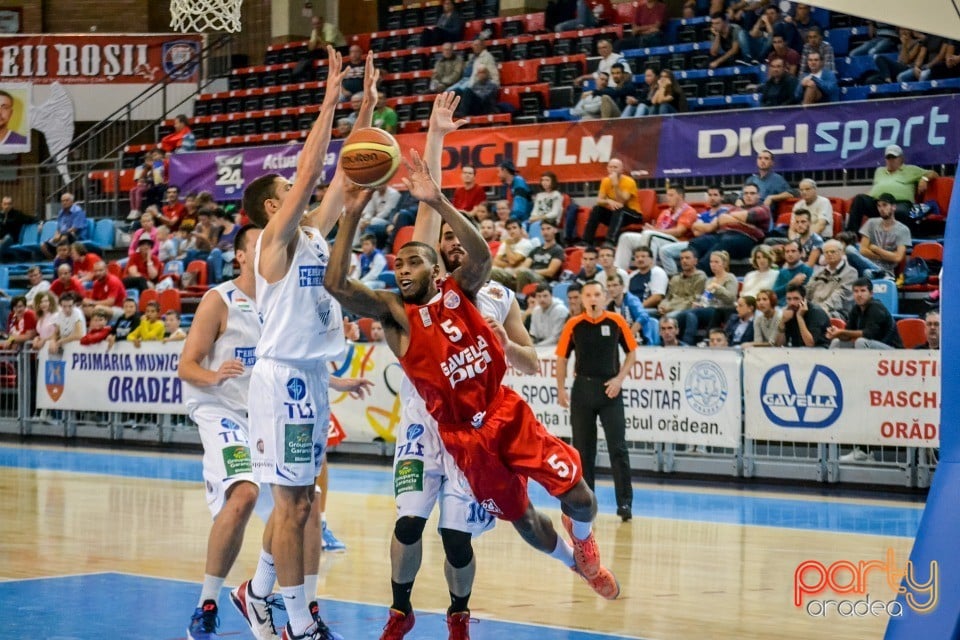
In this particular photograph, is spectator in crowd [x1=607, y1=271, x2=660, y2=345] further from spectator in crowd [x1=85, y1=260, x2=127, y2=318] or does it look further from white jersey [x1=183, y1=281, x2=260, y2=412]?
spectator in crowd [x1=85, y1=260, x2=127, y2=318]

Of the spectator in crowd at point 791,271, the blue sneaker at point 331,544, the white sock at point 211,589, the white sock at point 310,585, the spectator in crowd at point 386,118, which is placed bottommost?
the blue sneaker at point 331,544

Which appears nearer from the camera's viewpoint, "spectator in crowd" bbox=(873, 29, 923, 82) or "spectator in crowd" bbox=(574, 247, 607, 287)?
"spectator in crowd" bbox=(574, 247, 607, 287)

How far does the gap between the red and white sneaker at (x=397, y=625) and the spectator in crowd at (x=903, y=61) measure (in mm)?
12718

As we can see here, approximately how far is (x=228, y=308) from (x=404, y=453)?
135 cm

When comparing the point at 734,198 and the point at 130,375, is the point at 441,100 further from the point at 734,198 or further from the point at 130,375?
the point at 130,375

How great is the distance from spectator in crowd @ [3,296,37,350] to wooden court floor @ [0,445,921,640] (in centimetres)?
629

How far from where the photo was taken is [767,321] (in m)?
14.3

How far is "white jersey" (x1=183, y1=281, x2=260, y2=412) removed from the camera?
736cm

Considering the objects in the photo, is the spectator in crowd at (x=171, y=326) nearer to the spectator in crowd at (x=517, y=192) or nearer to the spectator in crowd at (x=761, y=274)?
the spectator in crowd at (x=517, y=192)

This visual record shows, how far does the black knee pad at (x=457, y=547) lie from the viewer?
6.57m

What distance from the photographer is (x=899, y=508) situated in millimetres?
12344

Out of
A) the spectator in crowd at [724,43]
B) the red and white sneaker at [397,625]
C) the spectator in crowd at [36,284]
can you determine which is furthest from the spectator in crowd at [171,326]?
the red and white sneaker at [397,625]

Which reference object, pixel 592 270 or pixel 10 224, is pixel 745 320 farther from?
pixel 10 224

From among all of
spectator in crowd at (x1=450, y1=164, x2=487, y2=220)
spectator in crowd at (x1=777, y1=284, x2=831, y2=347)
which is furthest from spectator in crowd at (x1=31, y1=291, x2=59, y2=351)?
spectator in crowd at (x1=777, y1=284, x2=831, y2=347)
